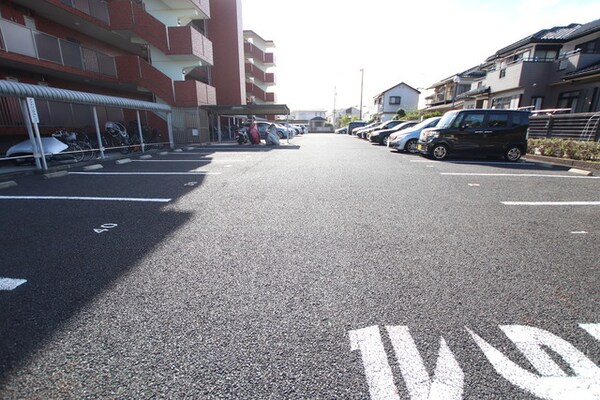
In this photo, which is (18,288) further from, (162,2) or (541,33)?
(541,33)

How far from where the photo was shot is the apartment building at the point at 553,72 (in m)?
14.5

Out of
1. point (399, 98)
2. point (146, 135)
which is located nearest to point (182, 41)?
point (146, 135)

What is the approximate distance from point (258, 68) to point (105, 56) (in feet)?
73.7

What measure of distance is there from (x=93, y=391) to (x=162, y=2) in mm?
20291

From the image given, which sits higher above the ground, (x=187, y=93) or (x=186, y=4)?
(x=186, y=4)

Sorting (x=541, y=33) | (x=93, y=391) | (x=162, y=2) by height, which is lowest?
(x=93, y=391)

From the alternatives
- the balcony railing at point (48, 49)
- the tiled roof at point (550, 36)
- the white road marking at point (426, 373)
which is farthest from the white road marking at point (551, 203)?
the tiled roof at point (550, 36)

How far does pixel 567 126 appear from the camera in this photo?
33.3ft

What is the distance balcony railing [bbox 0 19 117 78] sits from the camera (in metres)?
9.01

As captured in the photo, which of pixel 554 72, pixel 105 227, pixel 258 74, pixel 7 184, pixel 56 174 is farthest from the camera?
pixel 258 74

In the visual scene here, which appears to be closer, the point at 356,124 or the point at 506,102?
the point at 506,102

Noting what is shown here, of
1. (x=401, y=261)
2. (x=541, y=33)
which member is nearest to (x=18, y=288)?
(x=401, y=261)

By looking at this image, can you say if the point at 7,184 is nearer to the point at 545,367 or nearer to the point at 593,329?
the point at 545,367

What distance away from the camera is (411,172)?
24.8 ft
